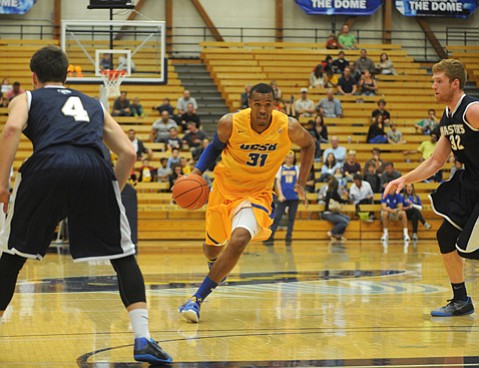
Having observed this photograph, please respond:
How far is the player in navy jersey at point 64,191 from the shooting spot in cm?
459

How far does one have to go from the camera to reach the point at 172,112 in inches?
834

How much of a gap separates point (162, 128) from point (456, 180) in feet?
45.7

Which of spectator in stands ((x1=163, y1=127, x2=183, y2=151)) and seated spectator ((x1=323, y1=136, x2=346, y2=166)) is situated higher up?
spectator in stands ((x1=163, y1=127, x2=183, y2=151))

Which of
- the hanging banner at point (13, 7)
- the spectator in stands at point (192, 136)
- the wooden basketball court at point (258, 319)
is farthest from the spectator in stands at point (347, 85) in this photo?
the wooden basketball court at point (258, 319)

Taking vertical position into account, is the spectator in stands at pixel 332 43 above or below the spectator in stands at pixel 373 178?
above

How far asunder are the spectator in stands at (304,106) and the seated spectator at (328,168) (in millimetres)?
2466

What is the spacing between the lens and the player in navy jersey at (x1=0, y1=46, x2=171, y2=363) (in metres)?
4.59

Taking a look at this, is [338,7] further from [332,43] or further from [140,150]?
[140,150]

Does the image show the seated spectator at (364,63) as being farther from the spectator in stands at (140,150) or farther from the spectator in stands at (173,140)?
the spectator in stands at (140,150)

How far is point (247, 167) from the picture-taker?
6.90m

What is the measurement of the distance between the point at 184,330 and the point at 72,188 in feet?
5.71

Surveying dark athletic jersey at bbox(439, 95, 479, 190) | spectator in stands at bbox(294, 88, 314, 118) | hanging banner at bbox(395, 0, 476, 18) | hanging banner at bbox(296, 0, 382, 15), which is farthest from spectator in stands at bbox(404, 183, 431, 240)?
dark athletic jersey at bbox(439, 95, 479, 190)

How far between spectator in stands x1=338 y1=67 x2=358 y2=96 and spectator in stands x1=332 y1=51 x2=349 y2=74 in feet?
2.02

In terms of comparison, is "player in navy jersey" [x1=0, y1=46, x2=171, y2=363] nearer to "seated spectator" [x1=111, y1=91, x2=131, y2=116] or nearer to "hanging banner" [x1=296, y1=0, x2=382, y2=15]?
"seated spectator" [x1=111, y1=91, x2=131, y2=116]
